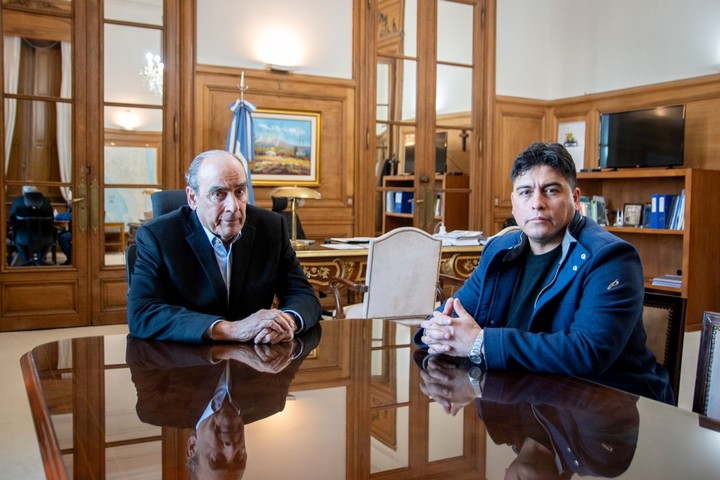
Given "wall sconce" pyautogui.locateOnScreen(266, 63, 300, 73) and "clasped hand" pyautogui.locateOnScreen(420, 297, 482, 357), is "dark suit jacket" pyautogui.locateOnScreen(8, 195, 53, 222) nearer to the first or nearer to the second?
"wall sconce" pyautogui.locateOnScreen(266, 63, 300, 73)

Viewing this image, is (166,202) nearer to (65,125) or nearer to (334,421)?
(334,421)

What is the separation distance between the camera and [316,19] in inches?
255

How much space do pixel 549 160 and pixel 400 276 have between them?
6.83ft

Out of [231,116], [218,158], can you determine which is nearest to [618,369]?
[218,158]

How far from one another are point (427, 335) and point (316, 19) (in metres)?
5.42

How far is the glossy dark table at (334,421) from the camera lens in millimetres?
942

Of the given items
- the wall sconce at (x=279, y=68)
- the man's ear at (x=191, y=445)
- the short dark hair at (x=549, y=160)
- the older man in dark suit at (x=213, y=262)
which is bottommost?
the man's ear at (x=191, y=445)

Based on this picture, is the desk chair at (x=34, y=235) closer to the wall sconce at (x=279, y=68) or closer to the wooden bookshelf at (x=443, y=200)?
the wall sconce at (x=279, y=68)

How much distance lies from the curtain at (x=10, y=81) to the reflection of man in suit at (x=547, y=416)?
504 cm

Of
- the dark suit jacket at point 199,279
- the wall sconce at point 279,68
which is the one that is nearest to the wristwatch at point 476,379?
the dark suit jacket at point 199,279

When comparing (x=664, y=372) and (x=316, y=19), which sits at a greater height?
(x=316, y=19)

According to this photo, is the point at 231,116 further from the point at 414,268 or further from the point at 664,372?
the point at 664,372

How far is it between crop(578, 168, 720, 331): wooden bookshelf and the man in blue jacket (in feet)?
15.3

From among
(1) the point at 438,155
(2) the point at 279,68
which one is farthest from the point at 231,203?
(1) the point at 438,155
